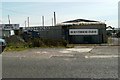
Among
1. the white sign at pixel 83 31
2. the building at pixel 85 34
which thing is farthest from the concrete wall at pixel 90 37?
the white sign at pixel 83 31

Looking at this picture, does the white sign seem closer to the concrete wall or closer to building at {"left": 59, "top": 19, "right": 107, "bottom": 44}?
building at {"left": 59, "top": 19, "right": 107, "bottom": 44}

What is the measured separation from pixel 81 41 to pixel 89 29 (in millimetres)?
2293

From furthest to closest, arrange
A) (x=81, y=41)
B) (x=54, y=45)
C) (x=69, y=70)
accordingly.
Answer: (x=81, y=41) < (x=54, y=45) < (x=69, y=70)

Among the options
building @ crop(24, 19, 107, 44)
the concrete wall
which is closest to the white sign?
building @ crop(24, 19, 107, 44)

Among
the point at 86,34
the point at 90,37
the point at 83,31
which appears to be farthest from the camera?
the point at 83,31

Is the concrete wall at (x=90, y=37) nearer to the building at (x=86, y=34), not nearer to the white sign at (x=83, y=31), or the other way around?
the building at (x=86, y=34)

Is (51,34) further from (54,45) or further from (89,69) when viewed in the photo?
(89,69)

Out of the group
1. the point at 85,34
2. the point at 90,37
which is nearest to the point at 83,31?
the point at 85,34

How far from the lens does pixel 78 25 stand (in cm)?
4944

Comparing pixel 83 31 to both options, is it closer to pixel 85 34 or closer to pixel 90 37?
pixel 85 34

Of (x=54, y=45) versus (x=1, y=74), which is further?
(x=54, y=45)

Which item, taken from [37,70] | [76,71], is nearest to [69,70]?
[76,71]

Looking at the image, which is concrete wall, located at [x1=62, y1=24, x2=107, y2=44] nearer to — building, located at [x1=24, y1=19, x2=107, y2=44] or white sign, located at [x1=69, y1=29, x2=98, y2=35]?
building, located at [x1=24, y1=19, x2=107, y2=44]

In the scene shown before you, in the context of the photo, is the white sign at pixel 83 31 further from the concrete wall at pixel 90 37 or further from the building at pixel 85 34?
the concrete wall at pixel 90 37
